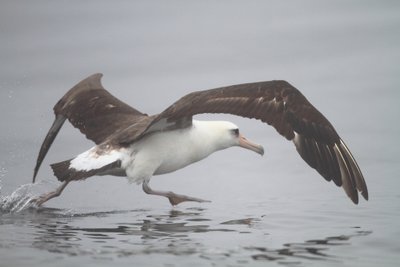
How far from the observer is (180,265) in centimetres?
687

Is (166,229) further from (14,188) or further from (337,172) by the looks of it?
(14,188)

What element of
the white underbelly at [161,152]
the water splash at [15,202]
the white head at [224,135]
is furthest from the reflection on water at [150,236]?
the white head at [224,135]

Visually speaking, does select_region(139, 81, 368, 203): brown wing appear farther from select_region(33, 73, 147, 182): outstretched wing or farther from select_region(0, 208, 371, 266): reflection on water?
select_region(33, 73, 147, 182): outstretched wing

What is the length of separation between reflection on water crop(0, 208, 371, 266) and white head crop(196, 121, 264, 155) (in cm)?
74

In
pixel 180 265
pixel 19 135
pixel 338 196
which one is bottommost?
pixel 180 265

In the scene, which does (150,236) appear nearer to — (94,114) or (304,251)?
(304,251)

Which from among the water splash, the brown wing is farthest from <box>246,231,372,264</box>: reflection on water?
the water splash

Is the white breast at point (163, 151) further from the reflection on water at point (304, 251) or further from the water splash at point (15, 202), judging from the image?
the reflection on water at point (304, 251)

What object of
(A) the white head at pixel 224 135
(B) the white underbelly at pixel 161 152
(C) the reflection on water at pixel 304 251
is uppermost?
(A) the white head at pixel 224 135

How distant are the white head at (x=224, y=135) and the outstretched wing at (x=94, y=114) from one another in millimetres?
770

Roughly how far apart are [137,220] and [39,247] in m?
1.71

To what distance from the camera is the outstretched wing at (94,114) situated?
1047 centimetres

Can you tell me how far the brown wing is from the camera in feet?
28.4

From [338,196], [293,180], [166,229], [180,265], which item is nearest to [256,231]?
[166,229]
